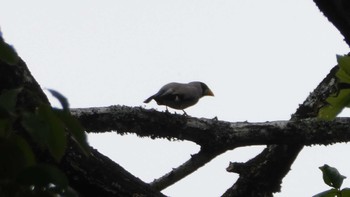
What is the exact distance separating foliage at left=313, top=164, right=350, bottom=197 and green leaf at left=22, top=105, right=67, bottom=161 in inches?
27.6

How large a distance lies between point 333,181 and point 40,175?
0.86 meters

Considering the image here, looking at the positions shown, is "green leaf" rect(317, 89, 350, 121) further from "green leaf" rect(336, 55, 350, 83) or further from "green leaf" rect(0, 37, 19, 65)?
"green leaf" rect(0, 37, 19, 65)

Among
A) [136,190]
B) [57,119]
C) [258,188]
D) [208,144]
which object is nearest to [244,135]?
[208,144]

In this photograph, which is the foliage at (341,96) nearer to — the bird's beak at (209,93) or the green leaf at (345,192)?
the green leaf at (345,192)

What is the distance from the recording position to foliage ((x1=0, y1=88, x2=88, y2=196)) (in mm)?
1000

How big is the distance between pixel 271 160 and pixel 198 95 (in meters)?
5.79

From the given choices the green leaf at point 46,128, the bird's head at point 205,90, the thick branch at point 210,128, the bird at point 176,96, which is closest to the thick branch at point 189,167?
the thick branch at point 210,128

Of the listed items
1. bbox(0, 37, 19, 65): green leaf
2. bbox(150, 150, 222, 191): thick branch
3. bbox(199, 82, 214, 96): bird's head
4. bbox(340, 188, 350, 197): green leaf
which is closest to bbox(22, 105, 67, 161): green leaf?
bbox(0, 37, 19, 65): green leaf

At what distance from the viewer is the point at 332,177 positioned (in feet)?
5.40

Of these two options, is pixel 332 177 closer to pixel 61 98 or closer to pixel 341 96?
pixel 341 96

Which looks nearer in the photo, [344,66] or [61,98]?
[61,98]

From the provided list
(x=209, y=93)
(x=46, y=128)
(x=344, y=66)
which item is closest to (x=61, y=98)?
(x=46, y=128)

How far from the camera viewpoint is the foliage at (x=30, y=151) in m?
1.00

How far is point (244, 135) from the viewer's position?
3.84 m
